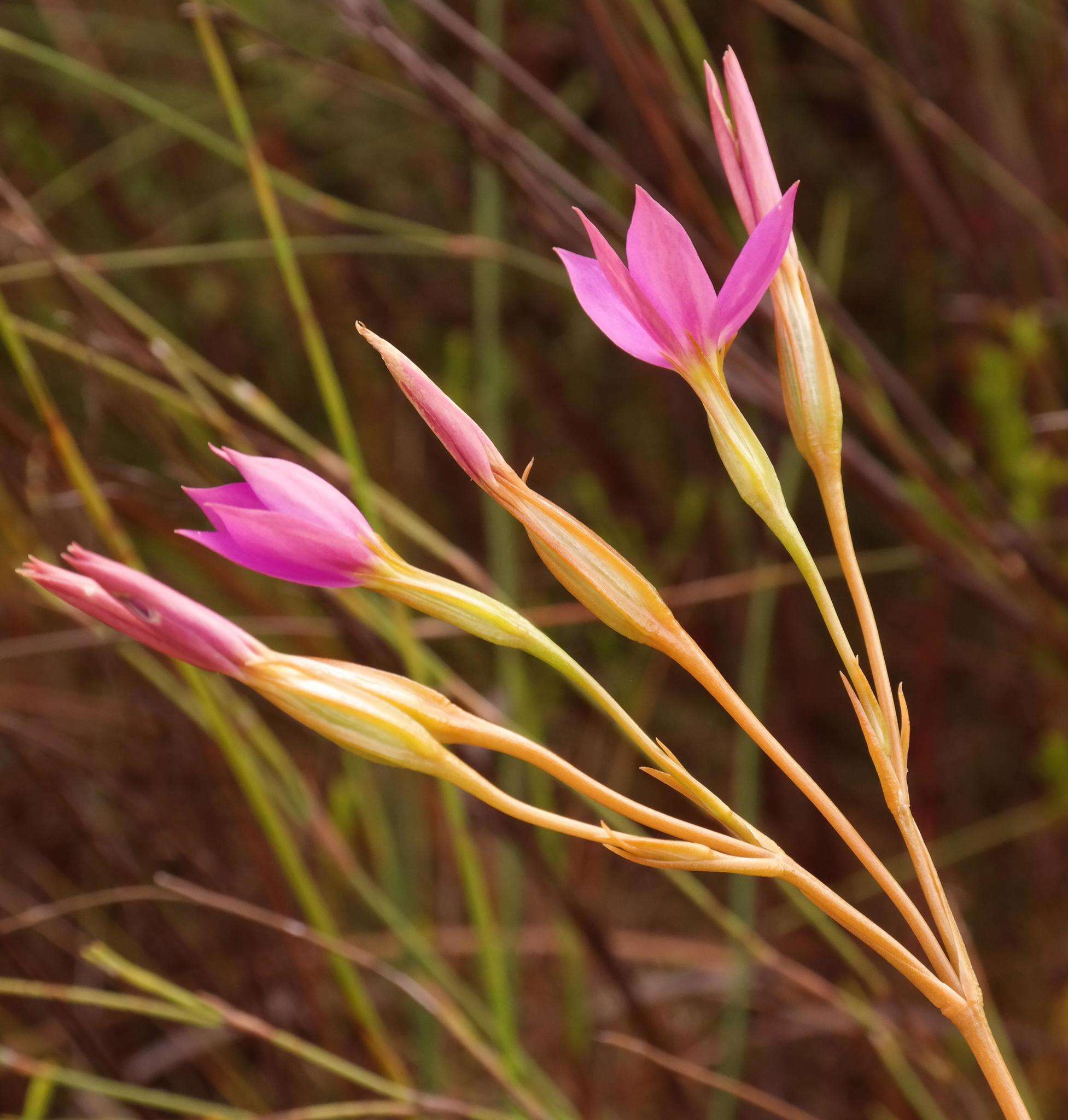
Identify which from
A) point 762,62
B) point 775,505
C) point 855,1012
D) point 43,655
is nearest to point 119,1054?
point 43,655

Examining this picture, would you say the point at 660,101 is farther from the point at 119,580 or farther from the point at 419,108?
the point at 119,580

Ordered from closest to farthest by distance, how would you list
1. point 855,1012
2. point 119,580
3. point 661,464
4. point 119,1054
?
point 119,580 < point 855,1012 < point 119,1054 < point 661,464

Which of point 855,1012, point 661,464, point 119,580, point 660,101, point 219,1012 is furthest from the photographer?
point 661,464

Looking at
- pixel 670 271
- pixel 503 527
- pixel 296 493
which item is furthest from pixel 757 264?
pixel 503 527

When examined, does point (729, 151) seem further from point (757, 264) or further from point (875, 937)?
point (875, 937)

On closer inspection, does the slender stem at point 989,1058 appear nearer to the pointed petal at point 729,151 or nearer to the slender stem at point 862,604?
the slender stem at point 862,604

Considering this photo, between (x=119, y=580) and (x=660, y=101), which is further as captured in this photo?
(x=660, y=101)

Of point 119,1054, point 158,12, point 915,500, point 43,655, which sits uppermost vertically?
point 158,12
